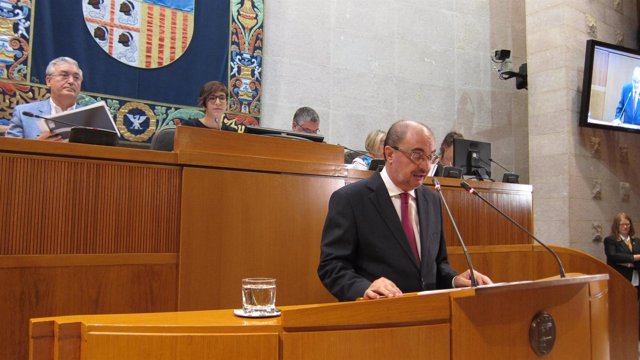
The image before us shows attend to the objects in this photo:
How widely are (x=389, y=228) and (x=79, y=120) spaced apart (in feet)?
4.74

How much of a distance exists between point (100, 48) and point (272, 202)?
3.03 metres

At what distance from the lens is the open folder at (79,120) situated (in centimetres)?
234

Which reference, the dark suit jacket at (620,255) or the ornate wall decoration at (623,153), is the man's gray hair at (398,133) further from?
the ornate wall decoration at (623,153)

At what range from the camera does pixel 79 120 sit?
95.9 inches

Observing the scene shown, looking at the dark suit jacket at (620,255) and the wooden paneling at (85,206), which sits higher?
the wooden paneling at (85,206)

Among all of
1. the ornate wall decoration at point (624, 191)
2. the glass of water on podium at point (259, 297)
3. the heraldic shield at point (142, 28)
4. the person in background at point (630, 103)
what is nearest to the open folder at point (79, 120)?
the glass of water on podium at point (259, 297)

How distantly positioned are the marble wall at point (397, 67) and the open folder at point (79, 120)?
298 cm

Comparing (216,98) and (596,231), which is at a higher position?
(216,98)

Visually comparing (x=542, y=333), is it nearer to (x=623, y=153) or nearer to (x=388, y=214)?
(x=388, y=214)

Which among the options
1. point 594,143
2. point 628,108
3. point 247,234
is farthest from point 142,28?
point 628,108

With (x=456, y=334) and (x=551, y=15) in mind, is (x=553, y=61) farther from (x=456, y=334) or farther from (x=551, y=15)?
(x=456, y=334)

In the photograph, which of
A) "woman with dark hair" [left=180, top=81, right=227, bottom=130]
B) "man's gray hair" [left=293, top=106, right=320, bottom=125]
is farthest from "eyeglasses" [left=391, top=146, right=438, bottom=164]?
"man's gray hair" [left=293, top=106, right=320, bottom=125]

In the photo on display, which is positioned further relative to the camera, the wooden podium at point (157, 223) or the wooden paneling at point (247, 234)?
the wooden paneling at point (247, 234)

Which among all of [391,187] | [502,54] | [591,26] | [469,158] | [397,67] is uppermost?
[591,26]
